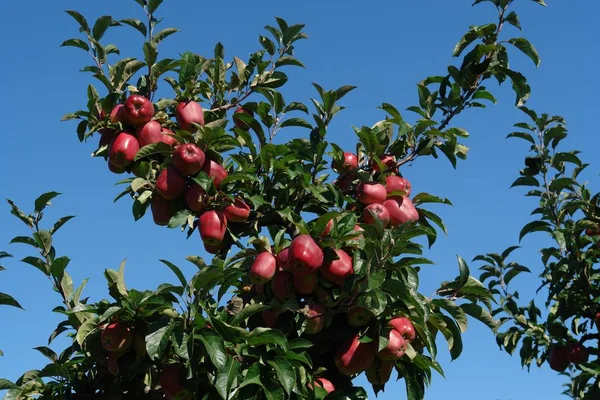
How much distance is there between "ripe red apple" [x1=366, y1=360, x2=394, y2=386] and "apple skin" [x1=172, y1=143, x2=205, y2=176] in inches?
45.4

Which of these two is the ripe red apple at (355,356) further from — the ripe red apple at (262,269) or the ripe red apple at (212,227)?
the ripe red apple at (212,227)

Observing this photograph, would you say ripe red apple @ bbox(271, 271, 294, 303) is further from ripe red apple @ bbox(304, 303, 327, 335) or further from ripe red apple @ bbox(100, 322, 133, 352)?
ripe red apple @ bbox(100, 322, 133, 352)

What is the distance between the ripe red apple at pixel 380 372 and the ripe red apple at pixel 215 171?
1054 millimetres

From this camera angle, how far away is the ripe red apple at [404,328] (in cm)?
321

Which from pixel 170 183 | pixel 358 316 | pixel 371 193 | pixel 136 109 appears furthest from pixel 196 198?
pixel 358 316

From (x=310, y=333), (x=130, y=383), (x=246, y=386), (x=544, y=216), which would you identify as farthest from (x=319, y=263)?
(x=544, y=216)

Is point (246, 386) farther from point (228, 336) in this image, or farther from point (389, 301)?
point (389, 301)

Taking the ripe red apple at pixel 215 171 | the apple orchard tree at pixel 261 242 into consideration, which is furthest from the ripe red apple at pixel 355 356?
the ripe red apple at pixel 215 171

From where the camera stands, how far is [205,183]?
11.3ft

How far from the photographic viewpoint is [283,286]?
3270 millimetres

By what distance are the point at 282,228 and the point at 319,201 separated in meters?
0.23

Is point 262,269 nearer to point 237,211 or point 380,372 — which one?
point 237,211

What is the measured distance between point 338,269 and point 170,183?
2.83 feet

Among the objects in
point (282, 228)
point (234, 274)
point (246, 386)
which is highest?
point (282, 228)
